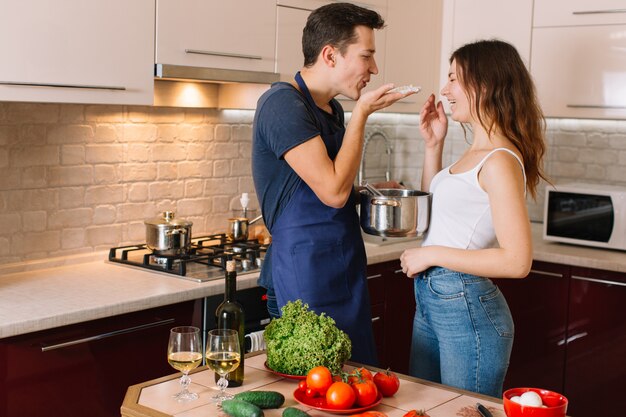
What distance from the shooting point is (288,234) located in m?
2.60

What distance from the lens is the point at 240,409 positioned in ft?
5.62

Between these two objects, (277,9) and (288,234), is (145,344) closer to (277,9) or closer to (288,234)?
(288,234)

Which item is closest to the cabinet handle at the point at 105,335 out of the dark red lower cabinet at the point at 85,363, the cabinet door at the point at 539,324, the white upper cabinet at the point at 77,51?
the dark red lower cabinet at the point at 85,363

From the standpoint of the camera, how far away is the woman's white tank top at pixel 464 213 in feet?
7.72

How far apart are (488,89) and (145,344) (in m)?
1.39

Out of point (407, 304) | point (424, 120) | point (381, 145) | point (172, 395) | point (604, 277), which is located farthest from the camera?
point (381, 145)

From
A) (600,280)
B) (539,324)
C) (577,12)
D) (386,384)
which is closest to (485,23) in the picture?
(577,12)

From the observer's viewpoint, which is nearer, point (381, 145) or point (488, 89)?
point (488, 89)

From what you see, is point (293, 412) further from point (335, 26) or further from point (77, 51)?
point (77, 51)

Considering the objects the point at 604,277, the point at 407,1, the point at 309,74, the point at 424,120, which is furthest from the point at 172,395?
the point at 407,1

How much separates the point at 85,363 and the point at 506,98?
152cm

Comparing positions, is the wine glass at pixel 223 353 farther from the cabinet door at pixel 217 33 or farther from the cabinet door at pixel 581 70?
the cabinet door at pixel 581 70

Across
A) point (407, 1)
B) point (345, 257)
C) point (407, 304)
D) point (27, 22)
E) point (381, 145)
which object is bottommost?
point (407, 304)

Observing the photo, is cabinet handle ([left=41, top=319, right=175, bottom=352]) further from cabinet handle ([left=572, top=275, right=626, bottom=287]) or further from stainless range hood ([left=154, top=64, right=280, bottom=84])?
cabinet handle ([left=572, top=275, right=626, bottom=287])
